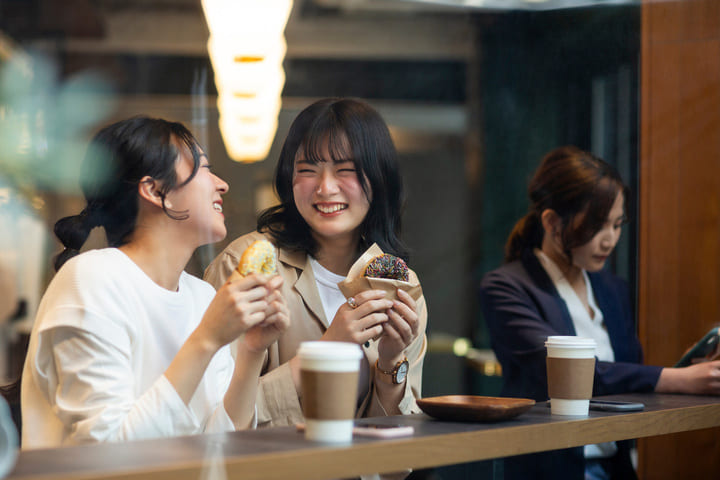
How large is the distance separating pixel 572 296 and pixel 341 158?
1000mm

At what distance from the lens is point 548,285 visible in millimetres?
2221

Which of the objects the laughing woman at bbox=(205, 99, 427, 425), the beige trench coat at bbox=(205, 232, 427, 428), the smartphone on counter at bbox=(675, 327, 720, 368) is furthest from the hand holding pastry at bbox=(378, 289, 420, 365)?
the smartphone on counter at bbox=(675, 327, 720, 368)

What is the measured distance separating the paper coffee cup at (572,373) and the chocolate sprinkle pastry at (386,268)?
13.6 inches

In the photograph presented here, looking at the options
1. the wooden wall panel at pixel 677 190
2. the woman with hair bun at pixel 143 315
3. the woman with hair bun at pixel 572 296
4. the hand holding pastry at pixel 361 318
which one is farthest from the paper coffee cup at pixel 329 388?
the wooden wall panel at pixel 677 190

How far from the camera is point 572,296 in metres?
2.27

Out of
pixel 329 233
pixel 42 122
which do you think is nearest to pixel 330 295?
pixel 329 233

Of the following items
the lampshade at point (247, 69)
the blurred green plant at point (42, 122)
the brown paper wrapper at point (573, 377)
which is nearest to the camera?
the blurred green plant at point (42, 122)

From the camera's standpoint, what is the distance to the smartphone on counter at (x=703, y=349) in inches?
86.5

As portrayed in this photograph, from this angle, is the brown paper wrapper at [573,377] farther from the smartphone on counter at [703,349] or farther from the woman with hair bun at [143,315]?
the smartphone on counter at [703,349]

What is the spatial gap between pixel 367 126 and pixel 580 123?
1.25 metres

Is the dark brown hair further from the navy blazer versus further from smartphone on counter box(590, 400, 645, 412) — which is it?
smartphone on counter box(590, 400, 645, 412)

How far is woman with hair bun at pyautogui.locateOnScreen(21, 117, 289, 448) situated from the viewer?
121 centimetres

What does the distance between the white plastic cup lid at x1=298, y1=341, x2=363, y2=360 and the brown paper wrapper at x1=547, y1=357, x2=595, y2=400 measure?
0.55 m

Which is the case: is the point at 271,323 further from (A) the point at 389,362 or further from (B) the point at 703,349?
(B) the point at 703,349
